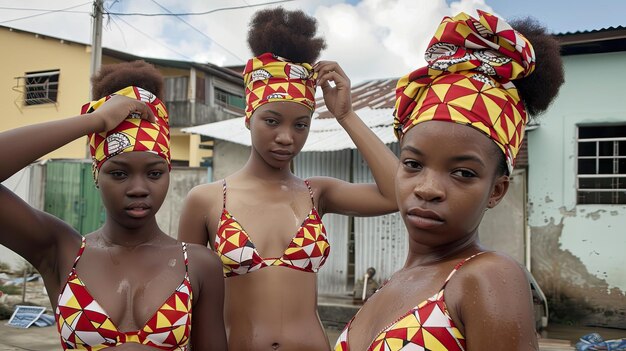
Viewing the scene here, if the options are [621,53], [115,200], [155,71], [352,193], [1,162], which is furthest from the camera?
[621,53]

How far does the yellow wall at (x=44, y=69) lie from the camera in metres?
18.6

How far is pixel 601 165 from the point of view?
9.59 meters

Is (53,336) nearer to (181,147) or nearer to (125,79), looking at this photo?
(125,79)

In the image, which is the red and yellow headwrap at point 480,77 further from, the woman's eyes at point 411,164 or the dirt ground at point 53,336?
the dirt ground at point 53,336

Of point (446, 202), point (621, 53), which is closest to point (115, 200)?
point (446, 202)

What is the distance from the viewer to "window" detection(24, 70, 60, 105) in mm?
19156

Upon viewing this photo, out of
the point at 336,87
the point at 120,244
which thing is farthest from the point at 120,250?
the point at 336,87

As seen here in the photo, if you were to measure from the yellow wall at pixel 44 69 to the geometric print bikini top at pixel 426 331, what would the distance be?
18138 millimetres

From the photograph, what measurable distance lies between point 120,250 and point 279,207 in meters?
0.74

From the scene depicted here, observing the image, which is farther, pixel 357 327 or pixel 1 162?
pixel 1 162

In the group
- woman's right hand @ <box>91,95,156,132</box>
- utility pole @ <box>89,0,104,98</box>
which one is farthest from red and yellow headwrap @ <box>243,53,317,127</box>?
utility pole @ <box>89,0,104,98</box>

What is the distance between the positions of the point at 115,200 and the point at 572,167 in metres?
8.87

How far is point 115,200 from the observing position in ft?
7.13

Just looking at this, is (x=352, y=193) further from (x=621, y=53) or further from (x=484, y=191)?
(x=621, y=53)
